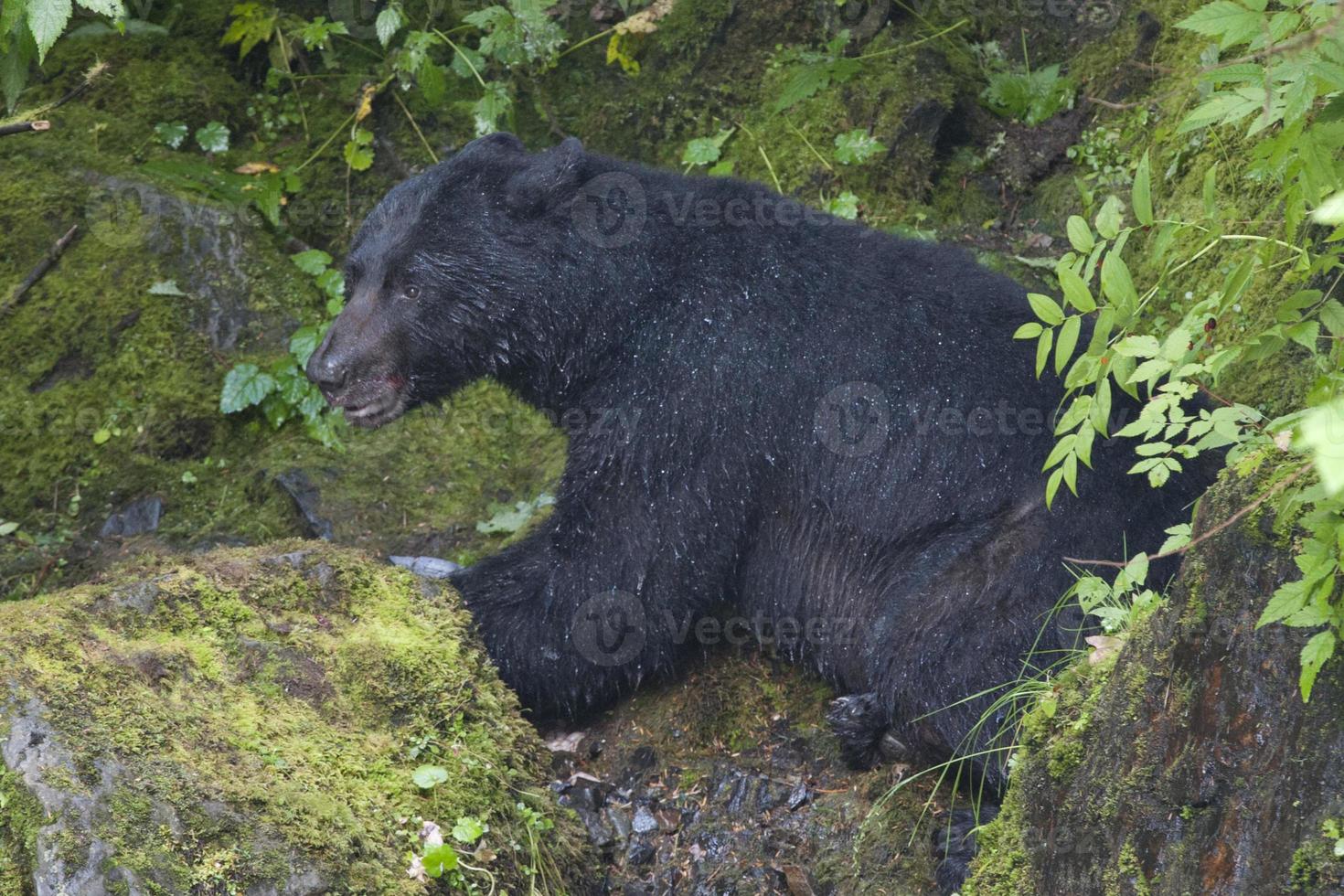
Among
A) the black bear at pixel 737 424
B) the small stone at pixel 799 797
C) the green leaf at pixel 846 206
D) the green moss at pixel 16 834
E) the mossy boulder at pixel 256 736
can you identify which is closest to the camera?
the green moss at pixel 16 834

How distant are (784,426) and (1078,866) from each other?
257 cm

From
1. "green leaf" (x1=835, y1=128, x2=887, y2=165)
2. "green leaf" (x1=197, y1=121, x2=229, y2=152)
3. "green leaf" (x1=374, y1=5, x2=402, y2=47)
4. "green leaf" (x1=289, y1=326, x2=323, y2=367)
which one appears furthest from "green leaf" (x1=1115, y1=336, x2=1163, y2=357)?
"green leaf" (x1=197, y1=121, x2=229, y2=152)

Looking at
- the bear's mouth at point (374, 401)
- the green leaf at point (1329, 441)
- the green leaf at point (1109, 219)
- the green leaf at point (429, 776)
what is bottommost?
the green leaf at point (429, 776)

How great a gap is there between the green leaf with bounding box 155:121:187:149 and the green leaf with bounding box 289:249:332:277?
1205 mm

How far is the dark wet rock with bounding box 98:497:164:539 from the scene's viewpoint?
7418 millimetres

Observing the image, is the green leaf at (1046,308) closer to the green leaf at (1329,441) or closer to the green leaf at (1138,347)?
the green leaf at (1138,347)

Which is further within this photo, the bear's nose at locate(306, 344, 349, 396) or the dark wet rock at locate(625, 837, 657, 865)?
the bear's nose at locate(306, 344, 349, 396)

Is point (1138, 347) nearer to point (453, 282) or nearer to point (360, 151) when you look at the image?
point (453, 282)

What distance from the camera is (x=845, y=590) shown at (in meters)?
5.52

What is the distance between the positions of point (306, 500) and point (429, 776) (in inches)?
144

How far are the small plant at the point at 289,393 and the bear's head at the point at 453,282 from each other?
1798 mm

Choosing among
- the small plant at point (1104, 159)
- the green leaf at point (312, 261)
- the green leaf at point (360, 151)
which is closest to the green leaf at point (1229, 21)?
the small plant at point (1104, 159)

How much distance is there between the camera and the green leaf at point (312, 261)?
325 inches

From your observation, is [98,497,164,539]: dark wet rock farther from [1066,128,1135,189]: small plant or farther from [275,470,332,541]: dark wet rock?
[1066,128,1135,189]: small plant
